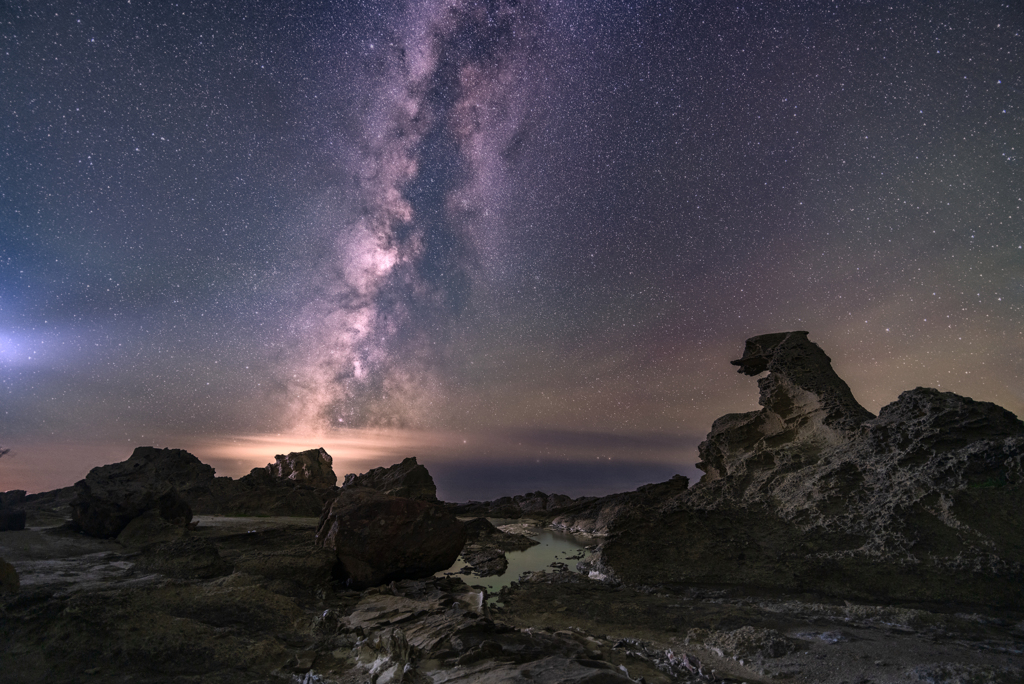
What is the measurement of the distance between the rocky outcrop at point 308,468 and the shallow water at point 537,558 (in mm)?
29354

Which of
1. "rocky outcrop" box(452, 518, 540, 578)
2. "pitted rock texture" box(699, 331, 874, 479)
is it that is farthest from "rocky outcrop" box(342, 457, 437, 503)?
"pitted rock texture" box(699, 331, 874, 479)

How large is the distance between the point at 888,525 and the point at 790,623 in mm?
5736

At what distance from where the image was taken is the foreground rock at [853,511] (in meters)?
12.0

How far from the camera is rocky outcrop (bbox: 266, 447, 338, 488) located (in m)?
52.0

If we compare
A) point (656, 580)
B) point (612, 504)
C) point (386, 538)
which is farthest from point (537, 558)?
point (612, 504)

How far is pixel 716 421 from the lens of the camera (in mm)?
23891

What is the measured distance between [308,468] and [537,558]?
40.0 m

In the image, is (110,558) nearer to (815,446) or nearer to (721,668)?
(721,668)

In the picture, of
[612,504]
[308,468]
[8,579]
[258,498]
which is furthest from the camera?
[308,468]

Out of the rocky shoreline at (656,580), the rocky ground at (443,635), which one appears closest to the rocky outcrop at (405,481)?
the rocky shoreline at (656,580)

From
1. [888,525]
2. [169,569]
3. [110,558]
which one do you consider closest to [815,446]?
[888,525]

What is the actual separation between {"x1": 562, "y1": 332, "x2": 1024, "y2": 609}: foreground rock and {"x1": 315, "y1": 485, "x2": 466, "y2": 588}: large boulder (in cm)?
619

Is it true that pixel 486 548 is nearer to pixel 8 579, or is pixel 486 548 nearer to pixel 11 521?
pixel 8 579

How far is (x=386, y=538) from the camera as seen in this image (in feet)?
49.1
